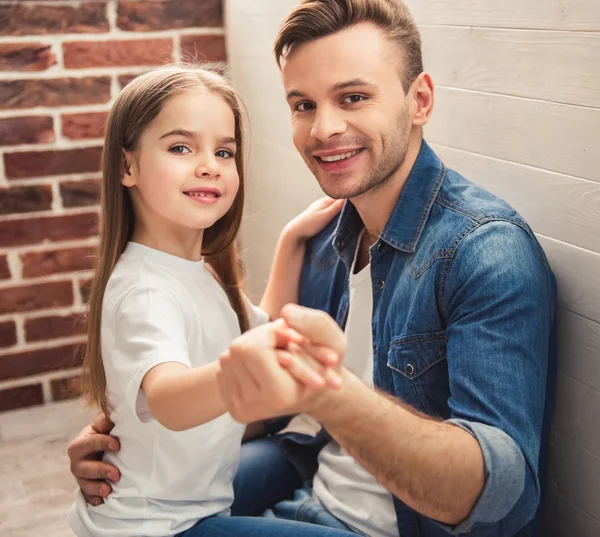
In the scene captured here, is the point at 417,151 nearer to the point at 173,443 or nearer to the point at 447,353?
the point at 447,353

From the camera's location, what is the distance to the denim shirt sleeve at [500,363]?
1101 mm

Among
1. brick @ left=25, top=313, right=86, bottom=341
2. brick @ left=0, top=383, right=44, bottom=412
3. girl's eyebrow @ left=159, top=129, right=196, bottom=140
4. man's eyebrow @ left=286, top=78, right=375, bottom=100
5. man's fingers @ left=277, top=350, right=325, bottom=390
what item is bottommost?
brick @ left=0, top=383, right=44, bottom=412

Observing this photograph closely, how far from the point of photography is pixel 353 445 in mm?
1068

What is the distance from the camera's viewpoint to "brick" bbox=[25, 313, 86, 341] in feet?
7.59

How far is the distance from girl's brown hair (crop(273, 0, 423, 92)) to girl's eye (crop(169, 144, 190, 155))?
0.78ft

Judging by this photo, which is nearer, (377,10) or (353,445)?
(353,445)

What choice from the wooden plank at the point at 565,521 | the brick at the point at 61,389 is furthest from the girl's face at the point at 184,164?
the brick at the point at 61,389

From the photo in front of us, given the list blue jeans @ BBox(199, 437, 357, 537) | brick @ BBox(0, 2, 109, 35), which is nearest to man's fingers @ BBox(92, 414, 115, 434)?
blue jeans @ BBox(199, 437, 357, 537)

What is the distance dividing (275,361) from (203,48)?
5.57 feet

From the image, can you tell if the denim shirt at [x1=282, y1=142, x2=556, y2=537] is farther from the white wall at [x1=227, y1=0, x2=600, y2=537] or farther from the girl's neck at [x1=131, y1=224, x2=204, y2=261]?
the girl's neck at [x1=131, y1=224, x2=204, y2=261]

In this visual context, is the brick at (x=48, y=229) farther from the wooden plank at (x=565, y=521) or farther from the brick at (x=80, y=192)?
the wooden plank at (x=565, y=521)

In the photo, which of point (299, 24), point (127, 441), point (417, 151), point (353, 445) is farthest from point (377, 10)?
point (127, 441)

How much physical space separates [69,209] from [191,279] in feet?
3.38

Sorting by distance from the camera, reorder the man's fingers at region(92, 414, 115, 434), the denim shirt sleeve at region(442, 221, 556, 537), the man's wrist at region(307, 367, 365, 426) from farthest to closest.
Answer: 1. the man's fingers at region(92, 414, 115, 434)
2. the denim shirt sleeve at region(442, 221, 556, 537)
3. the man's wrist at region(307, 367, 365, 426)
